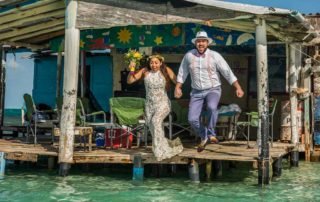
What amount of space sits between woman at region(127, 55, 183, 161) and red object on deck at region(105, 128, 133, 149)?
1435mm

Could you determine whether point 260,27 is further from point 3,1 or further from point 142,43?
point 3,1

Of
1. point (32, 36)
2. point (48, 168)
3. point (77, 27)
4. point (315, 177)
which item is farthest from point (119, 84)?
point (315, 177)

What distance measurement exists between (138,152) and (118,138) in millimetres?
1064

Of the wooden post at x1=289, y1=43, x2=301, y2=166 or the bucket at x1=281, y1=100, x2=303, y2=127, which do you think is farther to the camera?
the bucket at x1=281, y1=100, x2=303, y2=127

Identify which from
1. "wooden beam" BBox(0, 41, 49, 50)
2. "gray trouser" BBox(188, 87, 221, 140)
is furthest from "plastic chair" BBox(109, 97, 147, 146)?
→ "wooden beam" BBox(0, 41, 49, 50)

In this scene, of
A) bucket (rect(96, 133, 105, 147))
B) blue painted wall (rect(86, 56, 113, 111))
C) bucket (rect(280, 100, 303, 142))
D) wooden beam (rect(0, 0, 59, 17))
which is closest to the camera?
wooden beam (rect(0, 0, 59, 17))

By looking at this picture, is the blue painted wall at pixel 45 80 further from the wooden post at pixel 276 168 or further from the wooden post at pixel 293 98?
the wooden post at pixel 276 168

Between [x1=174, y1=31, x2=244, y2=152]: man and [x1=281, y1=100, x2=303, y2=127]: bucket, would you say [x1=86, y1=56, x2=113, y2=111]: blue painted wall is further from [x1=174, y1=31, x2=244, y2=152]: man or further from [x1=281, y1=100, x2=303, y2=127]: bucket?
[x1=174, y1=31, x2=244, y2=152]: man

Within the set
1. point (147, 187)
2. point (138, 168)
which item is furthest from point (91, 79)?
point (147, 187)

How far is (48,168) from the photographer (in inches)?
434

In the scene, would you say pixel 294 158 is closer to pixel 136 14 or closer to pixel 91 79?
pixel 136 14

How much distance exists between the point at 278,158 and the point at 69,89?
4.09m

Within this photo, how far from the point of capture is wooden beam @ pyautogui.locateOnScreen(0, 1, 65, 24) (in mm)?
10258

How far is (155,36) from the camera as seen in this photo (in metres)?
12.0
